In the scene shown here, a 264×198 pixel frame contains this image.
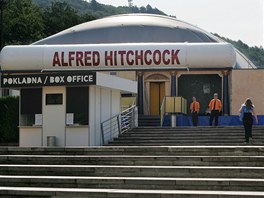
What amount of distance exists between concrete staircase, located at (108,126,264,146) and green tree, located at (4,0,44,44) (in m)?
44.4

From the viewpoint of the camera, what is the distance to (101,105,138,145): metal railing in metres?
23.0

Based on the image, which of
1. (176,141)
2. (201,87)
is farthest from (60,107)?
(201,87)

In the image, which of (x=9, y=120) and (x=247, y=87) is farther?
(x=247, y=87)

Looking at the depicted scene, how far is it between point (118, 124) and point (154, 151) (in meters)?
7.76

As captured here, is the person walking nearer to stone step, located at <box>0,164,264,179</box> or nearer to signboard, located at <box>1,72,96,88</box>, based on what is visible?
signboard, located at <box>1,72,96,88</box>

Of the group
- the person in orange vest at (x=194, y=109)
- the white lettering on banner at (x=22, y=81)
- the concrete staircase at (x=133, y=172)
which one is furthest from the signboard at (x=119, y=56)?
the concrete staircase at (x=133, y=172)

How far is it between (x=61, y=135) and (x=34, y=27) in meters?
50.3

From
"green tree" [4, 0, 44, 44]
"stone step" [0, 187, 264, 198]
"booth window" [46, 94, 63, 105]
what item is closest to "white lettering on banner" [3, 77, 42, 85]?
"booth window" [46, 94, 63, 105]

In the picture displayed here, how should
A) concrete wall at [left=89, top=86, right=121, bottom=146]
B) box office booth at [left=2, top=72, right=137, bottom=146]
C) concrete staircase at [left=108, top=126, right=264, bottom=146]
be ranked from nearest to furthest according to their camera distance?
box office booth at [left=2, top=72, right=137, bottom=146]
concrete staircase at [left=108, top=126, right=264, bottom=146]
concrete wall at [left=89, top=86, right=121, bottom=146]

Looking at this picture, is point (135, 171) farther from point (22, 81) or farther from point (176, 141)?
point (22, 81)

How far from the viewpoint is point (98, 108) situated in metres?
22.4

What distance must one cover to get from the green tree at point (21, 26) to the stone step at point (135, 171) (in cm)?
5185

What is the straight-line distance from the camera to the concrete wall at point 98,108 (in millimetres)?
21547

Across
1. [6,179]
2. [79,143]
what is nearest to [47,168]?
[6,179]
